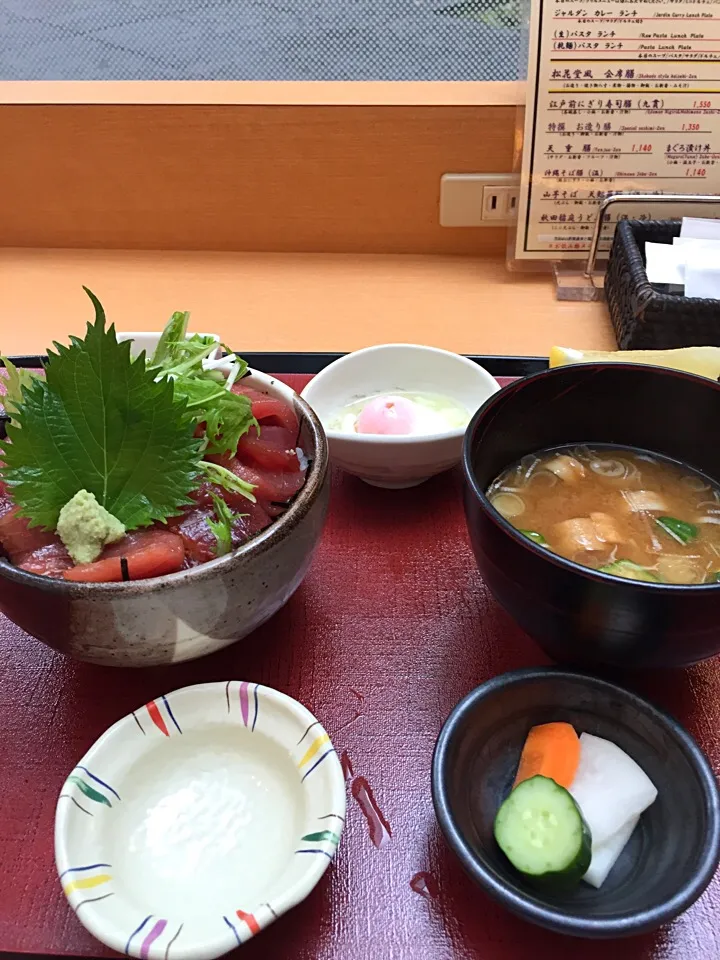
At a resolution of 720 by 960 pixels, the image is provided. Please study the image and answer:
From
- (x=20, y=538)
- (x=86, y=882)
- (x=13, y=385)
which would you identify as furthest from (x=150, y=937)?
(x=13, y=385)

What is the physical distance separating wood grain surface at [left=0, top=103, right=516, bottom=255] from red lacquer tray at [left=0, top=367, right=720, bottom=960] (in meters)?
1.09

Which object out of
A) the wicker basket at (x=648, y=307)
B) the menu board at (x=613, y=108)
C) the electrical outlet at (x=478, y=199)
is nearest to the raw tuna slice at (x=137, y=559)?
the wicker basket at (x=648, y=307)

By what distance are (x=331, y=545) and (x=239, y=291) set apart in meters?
1.07

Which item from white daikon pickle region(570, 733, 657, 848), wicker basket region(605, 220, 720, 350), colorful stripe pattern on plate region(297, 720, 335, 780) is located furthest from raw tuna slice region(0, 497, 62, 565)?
wicker basket region(605, 220, 720, 350)

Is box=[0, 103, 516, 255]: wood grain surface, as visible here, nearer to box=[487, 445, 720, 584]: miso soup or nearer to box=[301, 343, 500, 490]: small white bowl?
box=[301, 343, 500, 490]: small white bowl

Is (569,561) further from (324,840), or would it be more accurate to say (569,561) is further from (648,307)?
(648,307)

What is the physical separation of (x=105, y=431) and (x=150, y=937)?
1.88ft

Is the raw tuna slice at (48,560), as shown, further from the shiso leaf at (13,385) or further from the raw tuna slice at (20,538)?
the shiso leaf at (13,385)

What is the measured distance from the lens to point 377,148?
77.7 inches

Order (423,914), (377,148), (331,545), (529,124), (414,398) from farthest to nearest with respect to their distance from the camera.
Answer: (377,148) → (529,124) → (414,398) → (331,545) → (423,914)

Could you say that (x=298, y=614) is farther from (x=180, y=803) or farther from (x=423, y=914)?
(x=423, y=914)

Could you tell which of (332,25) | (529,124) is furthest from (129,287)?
(529,124)

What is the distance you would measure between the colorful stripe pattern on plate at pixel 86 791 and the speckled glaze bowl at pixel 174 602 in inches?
5.1

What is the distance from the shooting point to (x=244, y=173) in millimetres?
2055
